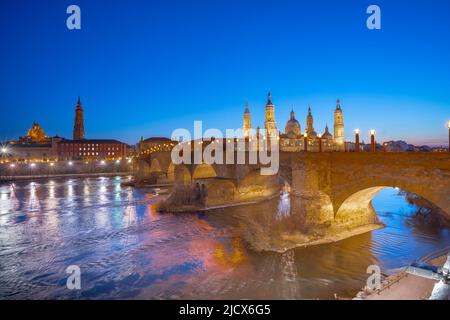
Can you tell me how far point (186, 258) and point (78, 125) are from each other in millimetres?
111700

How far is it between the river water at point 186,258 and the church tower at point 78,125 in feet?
317

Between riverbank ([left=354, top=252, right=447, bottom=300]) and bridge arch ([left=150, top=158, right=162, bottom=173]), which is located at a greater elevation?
bridge arch ([left=150, top=158, right=162, bottom=173])

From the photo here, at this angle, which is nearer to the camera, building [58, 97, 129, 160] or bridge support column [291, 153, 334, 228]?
bridge support column [291, 153, 334, 228]

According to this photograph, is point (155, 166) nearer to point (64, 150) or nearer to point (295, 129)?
point (295, 129)

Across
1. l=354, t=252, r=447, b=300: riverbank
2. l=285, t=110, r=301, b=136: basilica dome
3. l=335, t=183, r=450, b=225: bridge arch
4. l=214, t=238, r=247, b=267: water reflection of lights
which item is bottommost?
l=214, t=238, r=247, b=267: water reflection of lights

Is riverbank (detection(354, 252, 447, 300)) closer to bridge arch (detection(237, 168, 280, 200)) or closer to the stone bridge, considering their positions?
the stone bridge

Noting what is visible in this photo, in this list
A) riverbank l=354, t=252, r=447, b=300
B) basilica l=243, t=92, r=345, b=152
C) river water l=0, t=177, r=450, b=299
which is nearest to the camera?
riverbank l=354, t=252, r=447, b=300

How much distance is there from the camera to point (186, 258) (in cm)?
1480

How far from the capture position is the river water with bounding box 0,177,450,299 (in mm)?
11414

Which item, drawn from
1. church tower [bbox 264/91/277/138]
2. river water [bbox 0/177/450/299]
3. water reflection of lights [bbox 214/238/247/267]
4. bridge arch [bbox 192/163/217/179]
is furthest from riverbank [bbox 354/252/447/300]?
church tower [bbox 264/91/277/138]

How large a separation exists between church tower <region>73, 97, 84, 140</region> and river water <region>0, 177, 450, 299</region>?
96699 mm

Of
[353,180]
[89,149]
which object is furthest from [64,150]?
[353,180]

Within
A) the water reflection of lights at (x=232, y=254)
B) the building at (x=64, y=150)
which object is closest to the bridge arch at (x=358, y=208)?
the water reflection of lights at (x=232, y=254)
